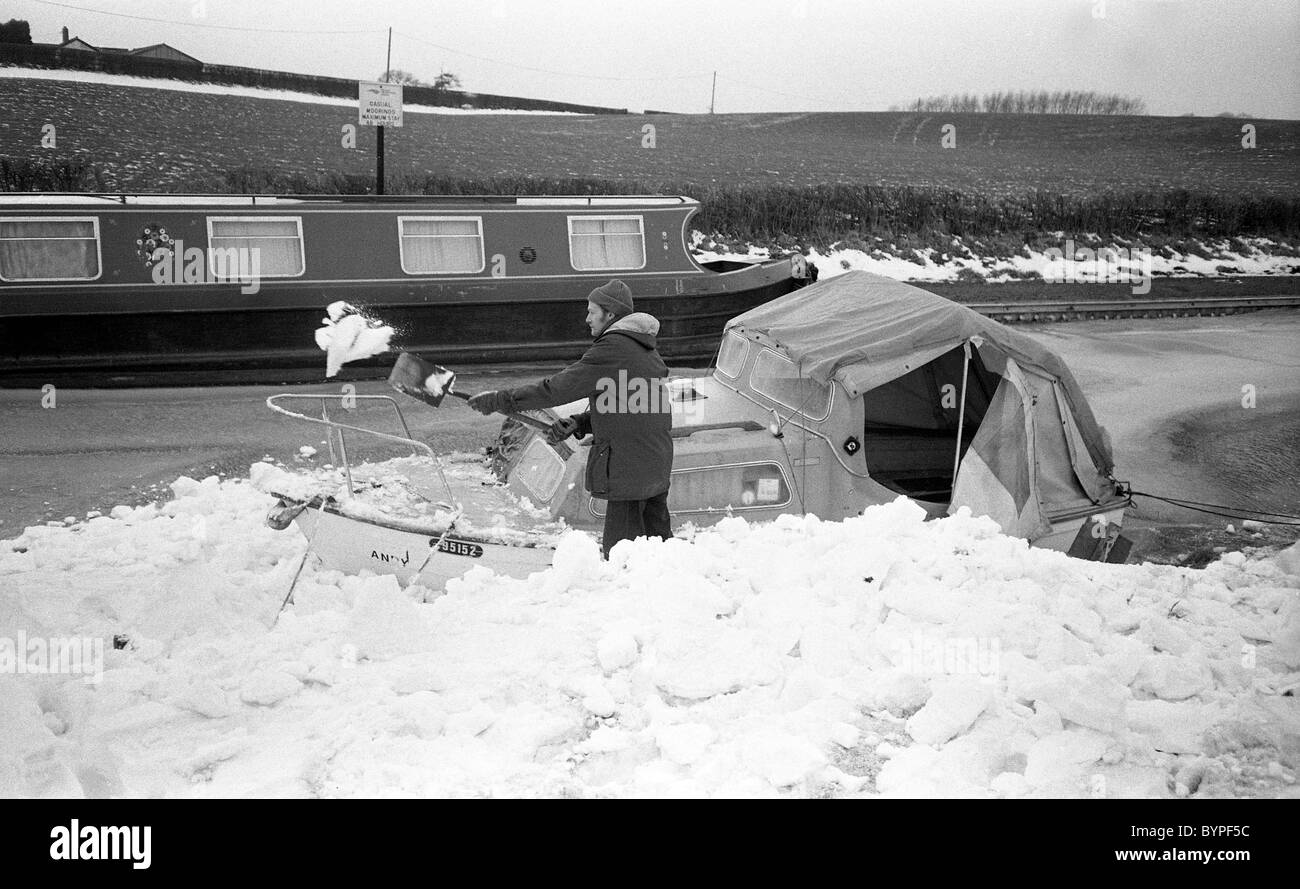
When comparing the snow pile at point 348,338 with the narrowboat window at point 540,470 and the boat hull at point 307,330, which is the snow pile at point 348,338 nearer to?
the narrowboat window at point 540,470

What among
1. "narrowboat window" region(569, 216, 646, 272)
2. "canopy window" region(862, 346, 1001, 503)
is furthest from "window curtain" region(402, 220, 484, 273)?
"canopy window" region(862, 346, 1001, 503)

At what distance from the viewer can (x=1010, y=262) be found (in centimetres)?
2581

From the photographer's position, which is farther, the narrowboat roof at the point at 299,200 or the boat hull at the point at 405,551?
the narrowboat roof at the point at 299,200

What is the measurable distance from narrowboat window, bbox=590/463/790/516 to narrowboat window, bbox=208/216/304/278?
851cm

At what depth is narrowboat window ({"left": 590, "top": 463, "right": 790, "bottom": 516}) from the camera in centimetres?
643

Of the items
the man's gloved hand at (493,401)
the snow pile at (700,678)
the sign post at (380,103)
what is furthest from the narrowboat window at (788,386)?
the sign post at (380,103)

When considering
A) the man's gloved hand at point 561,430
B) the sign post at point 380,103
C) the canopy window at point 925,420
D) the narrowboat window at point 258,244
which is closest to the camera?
the man's gloved hand at point 561,430

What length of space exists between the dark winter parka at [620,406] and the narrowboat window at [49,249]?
9.28 m

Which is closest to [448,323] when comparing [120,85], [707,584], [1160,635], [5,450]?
[5,450]

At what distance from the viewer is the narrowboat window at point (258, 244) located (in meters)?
12.8

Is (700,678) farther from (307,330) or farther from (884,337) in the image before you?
(307,330)
